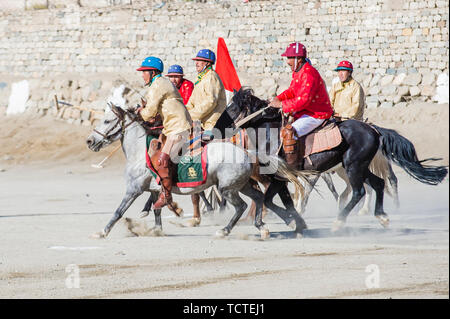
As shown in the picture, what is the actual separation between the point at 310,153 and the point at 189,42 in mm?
18037

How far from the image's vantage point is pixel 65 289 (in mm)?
8055

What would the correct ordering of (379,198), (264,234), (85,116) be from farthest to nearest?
1. (85,116)
2. (379,198)
3. (264,234)

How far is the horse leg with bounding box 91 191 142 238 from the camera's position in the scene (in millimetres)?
11047

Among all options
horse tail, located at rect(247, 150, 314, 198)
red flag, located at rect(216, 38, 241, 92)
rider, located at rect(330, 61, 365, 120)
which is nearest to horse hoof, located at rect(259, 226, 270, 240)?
horse tail, located at rect(247, 150, 314, 198)

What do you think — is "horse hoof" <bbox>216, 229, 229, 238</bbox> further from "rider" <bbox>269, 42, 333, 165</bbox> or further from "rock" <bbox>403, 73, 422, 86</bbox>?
"rock" <bbox>403, 73, 422, 86</bbox>

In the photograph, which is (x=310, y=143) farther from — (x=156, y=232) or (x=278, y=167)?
(x=156, y=232)

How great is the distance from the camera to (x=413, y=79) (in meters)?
25.8

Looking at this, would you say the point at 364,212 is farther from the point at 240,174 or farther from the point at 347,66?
the point at 240,174

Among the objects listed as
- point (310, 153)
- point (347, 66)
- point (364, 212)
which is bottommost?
point (364, 212)

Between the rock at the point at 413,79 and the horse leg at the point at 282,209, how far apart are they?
14.7 metres

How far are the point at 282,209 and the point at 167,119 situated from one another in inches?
66.7

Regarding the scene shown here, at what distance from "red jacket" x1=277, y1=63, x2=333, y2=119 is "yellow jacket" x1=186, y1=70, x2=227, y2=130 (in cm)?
87

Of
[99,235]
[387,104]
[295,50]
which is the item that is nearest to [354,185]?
[295,50]
